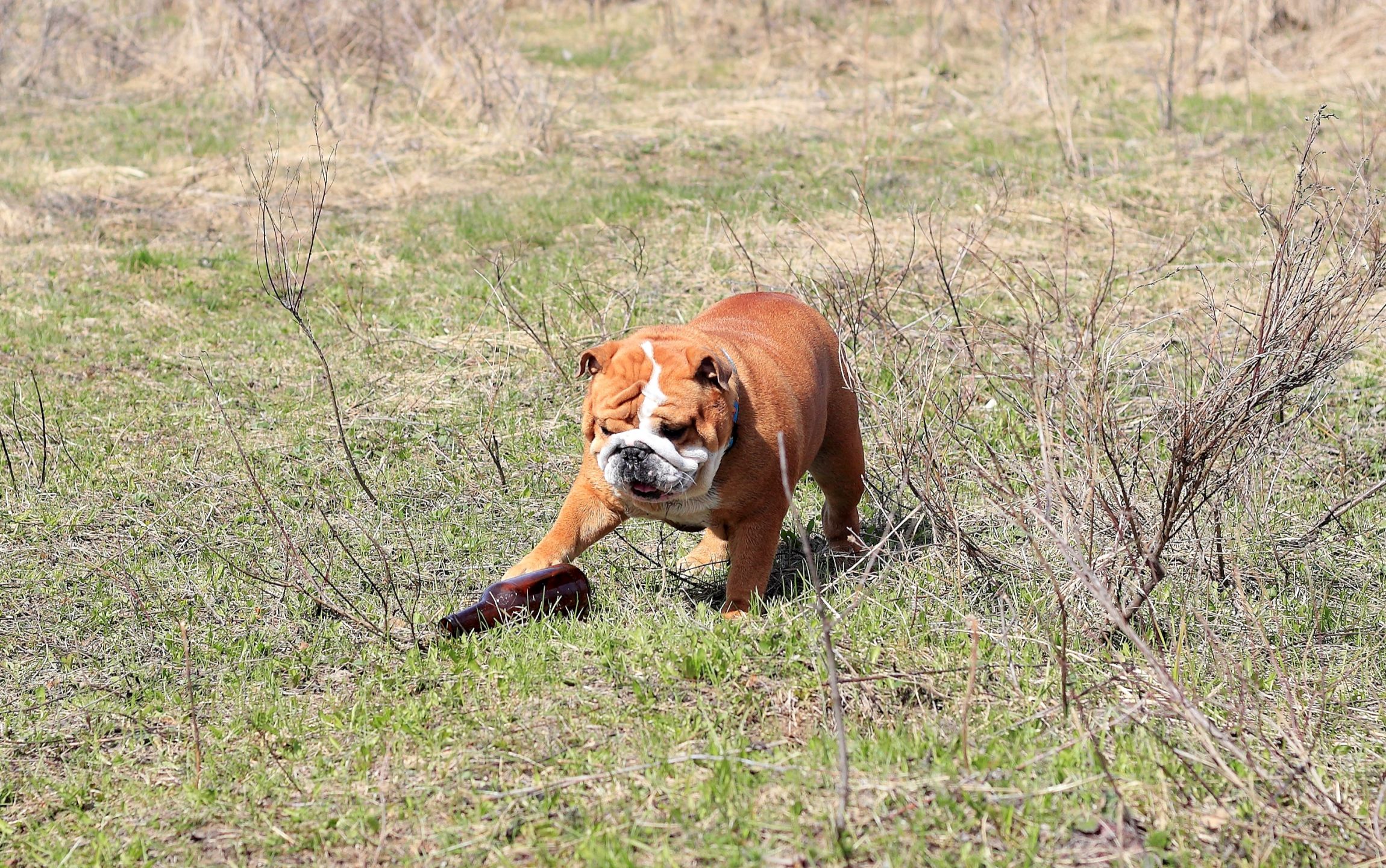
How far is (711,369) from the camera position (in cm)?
437

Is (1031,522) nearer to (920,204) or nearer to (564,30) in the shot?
(920,204)

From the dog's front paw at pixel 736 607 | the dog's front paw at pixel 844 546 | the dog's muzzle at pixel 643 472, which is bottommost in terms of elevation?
the dog's front paw at pixel 844 546

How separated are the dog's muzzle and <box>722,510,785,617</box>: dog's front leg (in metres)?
0.49

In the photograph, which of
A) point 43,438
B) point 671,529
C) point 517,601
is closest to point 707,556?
point 671,529

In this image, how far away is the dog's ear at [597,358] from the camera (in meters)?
4.54

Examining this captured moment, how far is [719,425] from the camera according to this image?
14.5ft

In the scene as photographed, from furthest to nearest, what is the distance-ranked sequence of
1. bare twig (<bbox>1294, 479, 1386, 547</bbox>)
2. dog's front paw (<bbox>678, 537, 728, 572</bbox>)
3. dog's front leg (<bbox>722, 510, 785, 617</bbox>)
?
dog's front paw (<bbox>678, 537, 728, 572</bbox>) → dog's front leg (<bbox>722, 510, 785, 617</bbox>) → bare twig (<bbox>1294, 479, 1386, 547</bbox>)

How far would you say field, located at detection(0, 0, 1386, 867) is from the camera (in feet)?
11.7

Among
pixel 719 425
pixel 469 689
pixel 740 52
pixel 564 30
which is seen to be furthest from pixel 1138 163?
pixel 564 30

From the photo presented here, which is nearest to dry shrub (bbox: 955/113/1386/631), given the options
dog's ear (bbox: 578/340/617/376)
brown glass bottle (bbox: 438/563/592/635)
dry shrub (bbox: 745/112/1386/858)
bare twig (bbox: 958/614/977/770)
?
dry shrub (bbox: 745/112/1386/858)

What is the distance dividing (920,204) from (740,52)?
8.47 metres

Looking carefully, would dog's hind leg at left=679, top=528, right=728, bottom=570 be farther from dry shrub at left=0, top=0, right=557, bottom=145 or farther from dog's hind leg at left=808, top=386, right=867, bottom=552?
dry shrub at left=0, top=0, right=557, bottom=145

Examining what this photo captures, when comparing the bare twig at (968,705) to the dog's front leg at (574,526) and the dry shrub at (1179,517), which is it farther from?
the dog's front leg at (574,526)

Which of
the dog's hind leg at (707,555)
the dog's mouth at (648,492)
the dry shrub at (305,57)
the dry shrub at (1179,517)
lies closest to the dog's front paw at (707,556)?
the dog's hind leg at (707,555)
